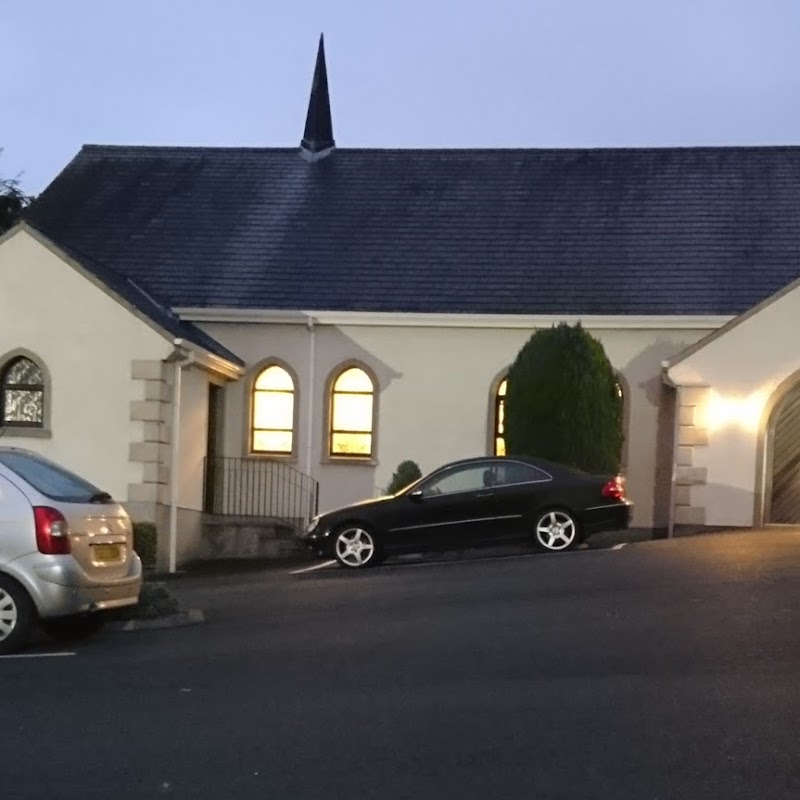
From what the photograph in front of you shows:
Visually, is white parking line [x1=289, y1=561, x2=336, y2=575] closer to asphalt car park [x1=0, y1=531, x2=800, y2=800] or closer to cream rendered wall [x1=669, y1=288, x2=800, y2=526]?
asphalt car park [x1=0, y1=531, x2=800, y2=800]

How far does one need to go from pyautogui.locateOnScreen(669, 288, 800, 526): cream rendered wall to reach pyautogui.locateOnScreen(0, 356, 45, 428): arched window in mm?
10065

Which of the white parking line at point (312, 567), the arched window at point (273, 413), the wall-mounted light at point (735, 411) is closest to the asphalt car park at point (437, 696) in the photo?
the white parking line at point (312, 567)

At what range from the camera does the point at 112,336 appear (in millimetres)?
22844

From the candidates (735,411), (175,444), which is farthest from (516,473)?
(175,444)

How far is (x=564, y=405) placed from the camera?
920 inches

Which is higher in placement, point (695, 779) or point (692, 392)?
point (692, 392)

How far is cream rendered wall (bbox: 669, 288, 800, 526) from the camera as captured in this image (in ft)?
76.9

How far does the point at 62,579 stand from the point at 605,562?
7608 millimetres

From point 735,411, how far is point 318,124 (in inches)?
498

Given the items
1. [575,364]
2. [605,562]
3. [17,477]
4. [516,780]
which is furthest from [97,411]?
[516,780]

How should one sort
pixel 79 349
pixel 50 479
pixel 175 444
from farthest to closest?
1. pixel 175 444
2. pixel 79 349
3. pixel 50 479

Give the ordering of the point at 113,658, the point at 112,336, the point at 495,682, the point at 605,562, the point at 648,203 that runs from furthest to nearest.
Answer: the point at 648,203, the point at 112,336, the point at 605,562, the point at 113,658, the point at 495,682

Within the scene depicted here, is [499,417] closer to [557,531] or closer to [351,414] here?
[351,414]

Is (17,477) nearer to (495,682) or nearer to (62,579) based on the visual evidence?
(62,579)
